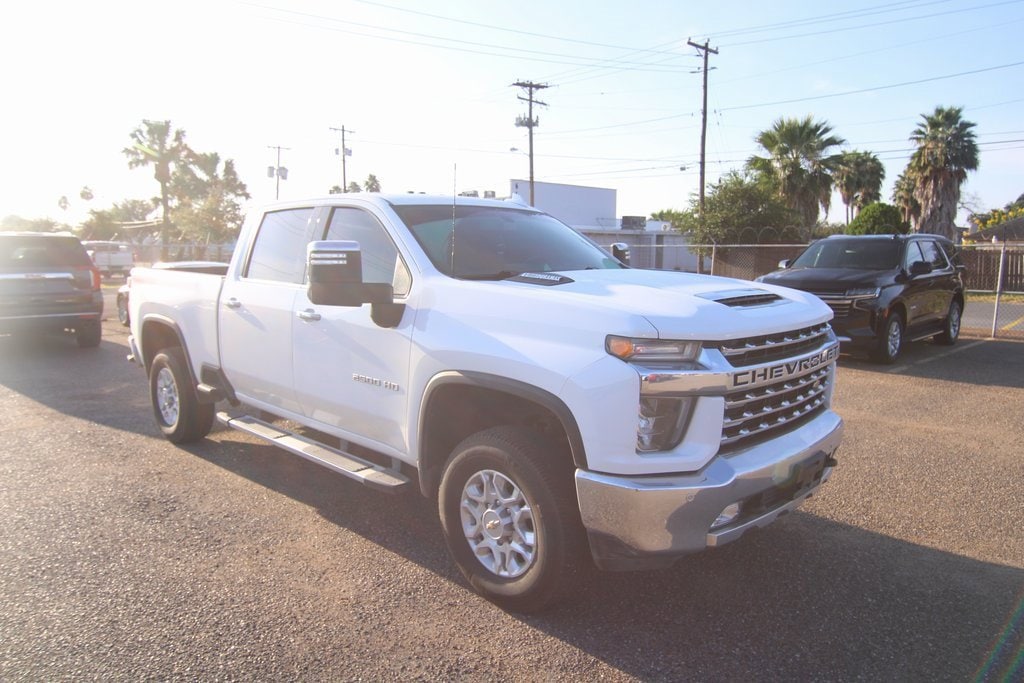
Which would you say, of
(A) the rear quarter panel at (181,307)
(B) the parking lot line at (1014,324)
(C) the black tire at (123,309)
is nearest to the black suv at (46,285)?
(C) the black tire at (123,309)

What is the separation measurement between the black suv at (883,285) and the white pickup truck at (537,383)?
6106mm

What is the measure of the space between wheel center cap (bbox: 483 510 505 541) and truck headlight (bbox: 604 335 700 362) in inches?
38.6

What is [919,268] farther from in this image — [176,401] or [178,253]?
[178,253]

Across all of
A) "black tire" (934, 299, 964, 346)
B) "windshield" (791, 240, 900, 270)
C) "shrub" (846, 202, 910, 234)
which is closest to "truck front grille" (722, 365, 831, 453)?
"windshield" (791, 240, 900, 270)

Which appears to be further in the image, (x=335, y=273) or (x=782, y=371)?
(x=335, y=273)

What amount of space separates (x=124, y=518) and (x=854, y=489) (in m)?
4.74

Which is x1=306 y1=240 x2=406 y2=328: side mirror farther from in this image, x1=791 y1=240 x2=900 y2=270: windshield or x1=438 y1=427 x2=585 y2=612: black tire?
x1=791 y1=240 x2=900 y2=270: windshield

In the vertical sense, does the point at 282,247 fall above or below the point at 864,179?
below

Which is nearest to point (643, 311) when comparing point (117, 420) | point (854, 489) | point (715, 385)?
point (715, 385)

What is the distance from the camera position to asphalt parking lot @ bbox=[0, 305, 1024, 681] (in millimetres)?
3020

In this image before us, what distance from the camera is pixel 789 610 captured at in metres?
3.41

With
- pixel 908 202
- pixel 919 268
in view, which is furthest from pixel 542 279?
pixel 908 202

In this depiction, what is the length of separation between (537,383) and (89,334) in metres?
11.1

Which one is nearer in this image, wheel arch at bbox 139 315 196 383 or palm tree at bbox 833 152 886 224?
wheel arch at bbox 139 315 196 383
